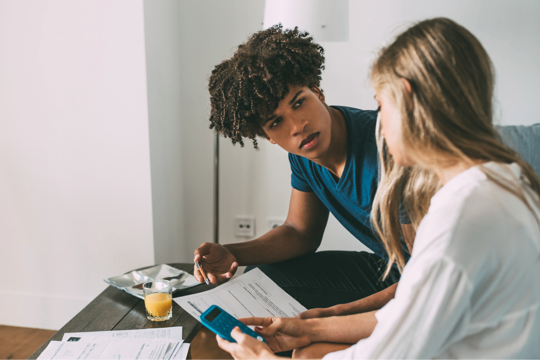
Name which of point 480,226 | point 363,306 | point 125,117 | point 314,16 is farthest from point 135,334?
point 314,16

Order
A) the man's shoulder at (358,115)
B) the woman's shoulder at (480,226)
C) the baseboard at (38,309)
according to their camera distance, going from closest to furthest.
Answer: the woman's shoulder at (480,226), the man's shoulder at (358,115), the baseboard at (38,309)

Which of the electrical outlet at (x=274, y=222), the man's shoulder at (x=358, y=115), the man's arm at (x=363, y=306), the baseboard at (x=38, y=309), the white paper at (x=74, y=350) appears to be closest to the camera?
the white paper at (x=74, y=350)

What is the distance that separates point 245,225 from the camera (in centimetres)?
185

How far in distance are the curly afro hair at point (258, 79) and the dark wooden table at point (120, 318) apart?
1.43 feet

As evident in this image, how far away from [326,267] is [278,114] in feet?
1.57

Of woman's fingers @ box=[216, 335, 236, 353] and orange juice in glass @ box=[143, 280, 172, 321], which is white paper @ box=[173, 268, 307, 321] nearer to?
orange juice in glass @ box=[143, 280, 172, 321]

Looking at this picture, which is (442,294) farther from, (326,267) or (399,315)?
(326,267)

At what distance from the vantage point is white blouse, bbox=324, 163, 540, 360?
46 cm

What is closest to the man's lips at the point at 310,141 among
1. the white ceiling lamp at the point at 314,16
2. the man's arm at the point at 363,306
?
the man's arm at the point at 363,306

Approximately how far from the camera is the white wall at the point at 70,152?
146 centimetres

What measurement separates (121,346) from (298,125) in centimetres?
58

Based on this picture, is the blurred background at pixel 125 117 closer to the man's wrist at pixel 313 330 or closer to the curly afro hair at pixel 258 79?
the curly afro hair at pixel 258 79

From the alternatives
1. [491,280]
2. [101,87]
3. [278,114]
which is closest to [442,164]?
[491,280]

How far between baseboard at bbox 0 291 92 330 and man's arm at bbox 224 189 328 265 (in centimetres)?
89
